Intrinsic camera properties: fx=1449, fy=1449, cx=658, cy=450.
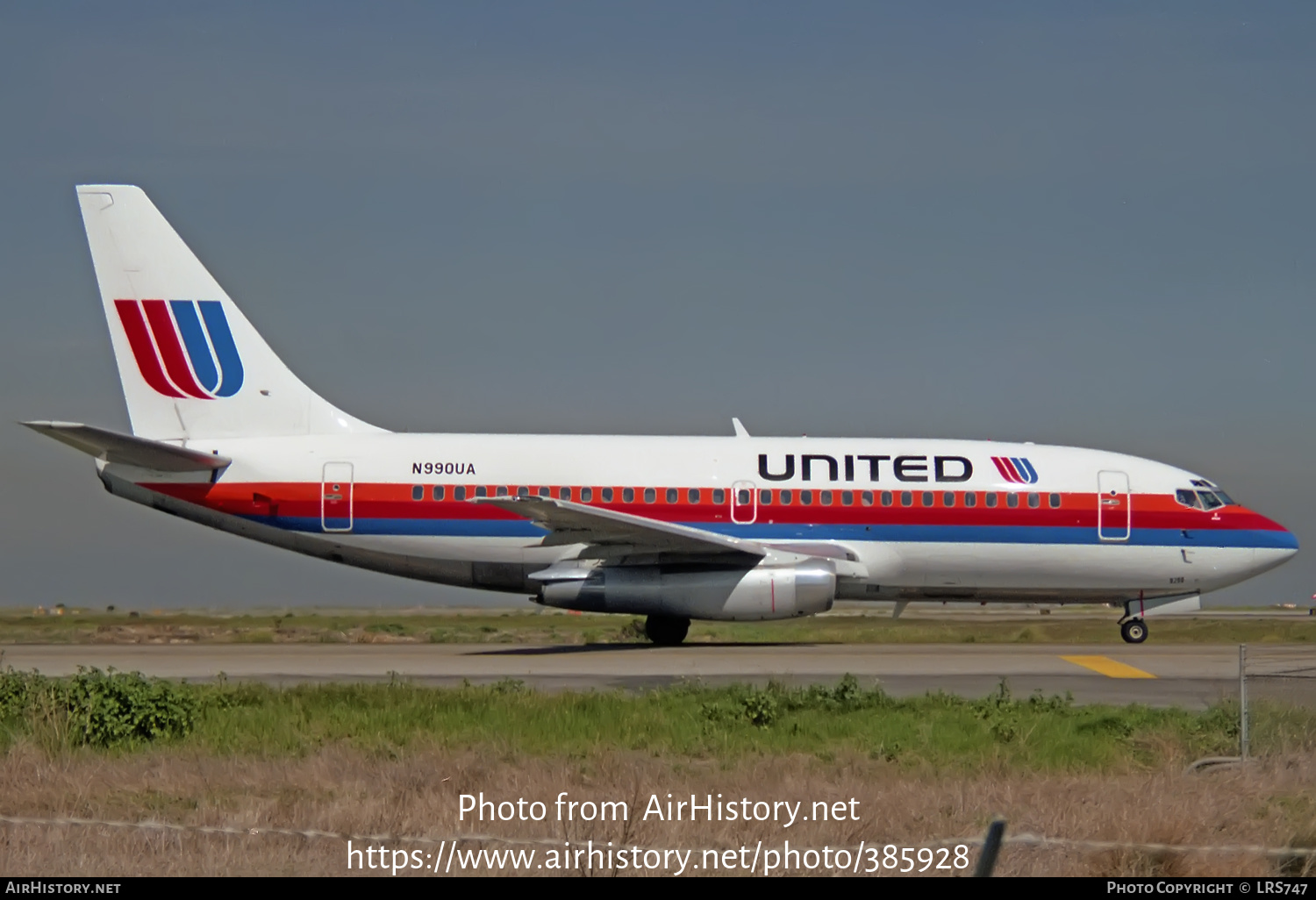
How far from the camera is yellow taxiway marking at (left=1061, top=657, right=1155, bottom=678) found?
64.3 ft

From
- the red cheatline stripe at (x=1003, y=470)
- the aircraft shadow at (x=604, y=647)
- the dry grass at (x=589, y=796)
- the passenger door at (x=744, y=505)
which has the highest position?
the red cheatline stripe at (x=1003, y=470)

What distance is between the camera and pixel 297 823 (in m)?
8.99

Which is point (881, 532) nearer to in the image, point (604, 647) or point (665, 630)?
Answer: point (665, 630)

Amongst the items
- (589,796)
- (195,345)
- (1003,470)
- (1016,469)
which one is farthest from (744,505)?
(589,796)

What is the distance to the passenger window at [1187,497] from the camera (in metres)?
26.9

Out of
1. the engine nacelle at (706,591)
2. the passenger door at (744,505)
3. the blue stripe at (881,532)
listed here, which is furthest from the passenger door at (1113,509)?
the passenger door at (744,505)

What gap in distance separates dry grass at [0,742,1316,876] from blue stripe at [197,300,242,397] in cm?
1535

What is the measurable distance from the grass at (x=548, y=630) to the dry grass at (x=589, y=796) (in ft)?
57.2

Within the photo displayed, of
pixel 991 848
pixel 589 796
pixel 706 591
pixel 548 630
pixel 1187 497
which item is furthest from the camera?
pixel 548 630

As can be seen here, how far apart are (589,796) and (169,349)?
19.3 m

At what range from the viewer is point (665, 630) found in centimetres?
2683

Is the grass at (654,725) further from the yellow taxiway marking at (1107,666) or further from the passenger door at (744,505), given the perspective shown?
the passenger door at (744,505)

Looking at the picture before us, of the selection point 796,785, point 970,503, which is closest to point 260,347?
point 970,503

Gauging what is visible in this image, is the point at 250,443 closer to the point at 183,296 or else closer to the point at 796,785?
the point at 183,296
